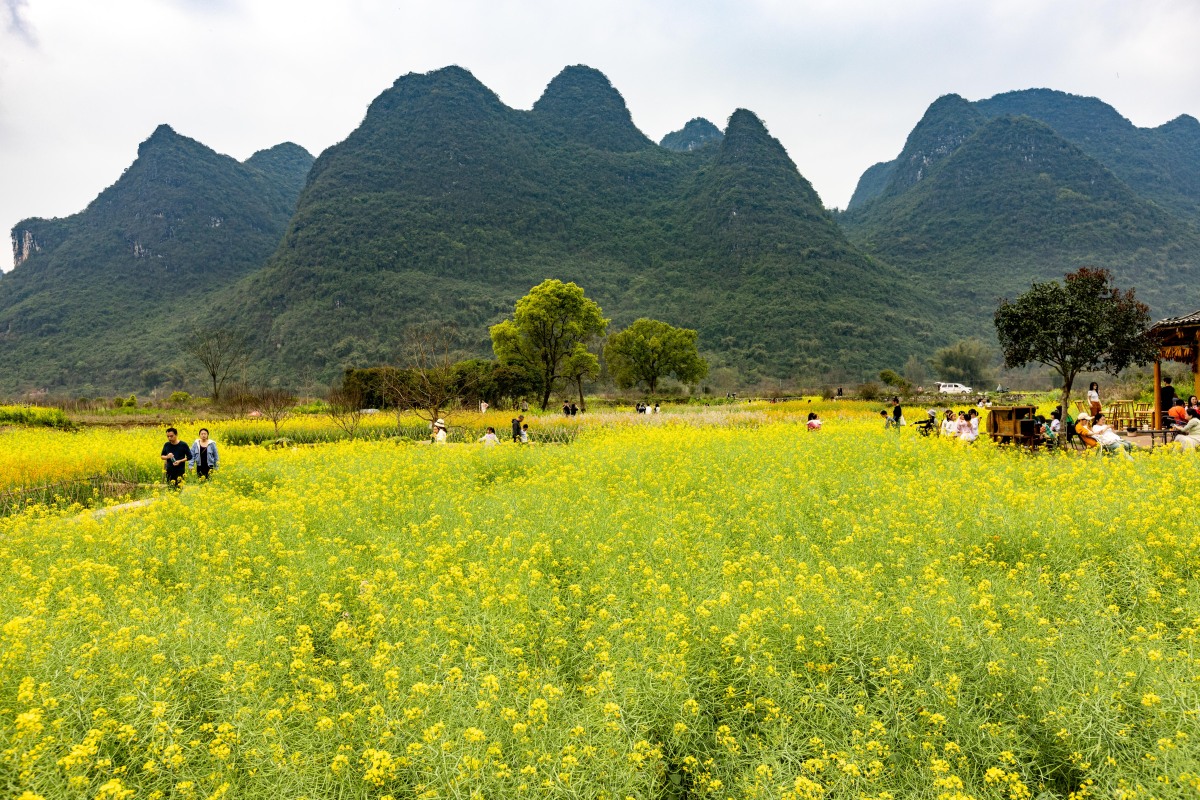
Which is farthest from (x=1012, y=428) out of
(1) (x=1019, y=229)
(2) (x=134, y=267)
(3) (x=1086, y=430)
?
(2) (x=134, y=267)

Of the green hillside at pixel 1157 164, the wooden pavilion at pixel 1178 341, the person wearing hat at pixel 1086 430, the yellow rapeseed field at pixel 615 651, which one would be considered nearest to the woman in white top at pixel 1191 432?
the person wearing hat at pixel 1086 430

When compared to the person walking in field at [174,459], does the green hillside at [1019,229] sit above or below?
above

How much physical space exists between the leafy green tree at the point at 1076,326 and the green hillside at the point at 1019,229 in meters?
96.0

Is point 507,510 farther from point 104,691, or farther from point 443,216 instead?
point 443,216

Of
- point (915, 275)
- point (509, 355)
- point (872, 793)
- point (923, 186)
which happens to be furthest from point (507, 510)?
point (923, 186)

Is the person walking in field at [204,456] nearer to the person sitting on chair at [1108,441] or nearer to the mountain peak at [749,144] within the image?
the person sitting on chair at [1108,441]

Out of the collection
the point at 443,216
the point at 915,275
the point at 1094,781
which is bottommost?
the point at 1094,781

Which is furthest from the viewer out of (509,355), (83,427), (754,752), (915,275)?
(915,275)

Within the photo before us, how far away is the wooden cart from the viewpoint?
587 inches

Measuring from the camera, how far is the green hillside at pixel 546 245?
310 ft

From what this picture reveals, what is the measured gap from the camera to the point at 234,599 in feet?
17.6

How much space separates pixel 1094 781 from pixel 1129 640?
1.81 metres

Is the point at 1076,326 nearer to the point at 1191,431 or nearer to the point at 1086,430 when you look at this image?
the point at 1086,430

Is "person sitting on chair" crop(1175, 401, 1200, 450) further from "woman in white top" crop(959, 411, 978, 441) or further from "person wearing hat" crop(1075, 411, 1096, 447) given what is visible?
"woman in white top" crop(959, 411, 978, 441)
